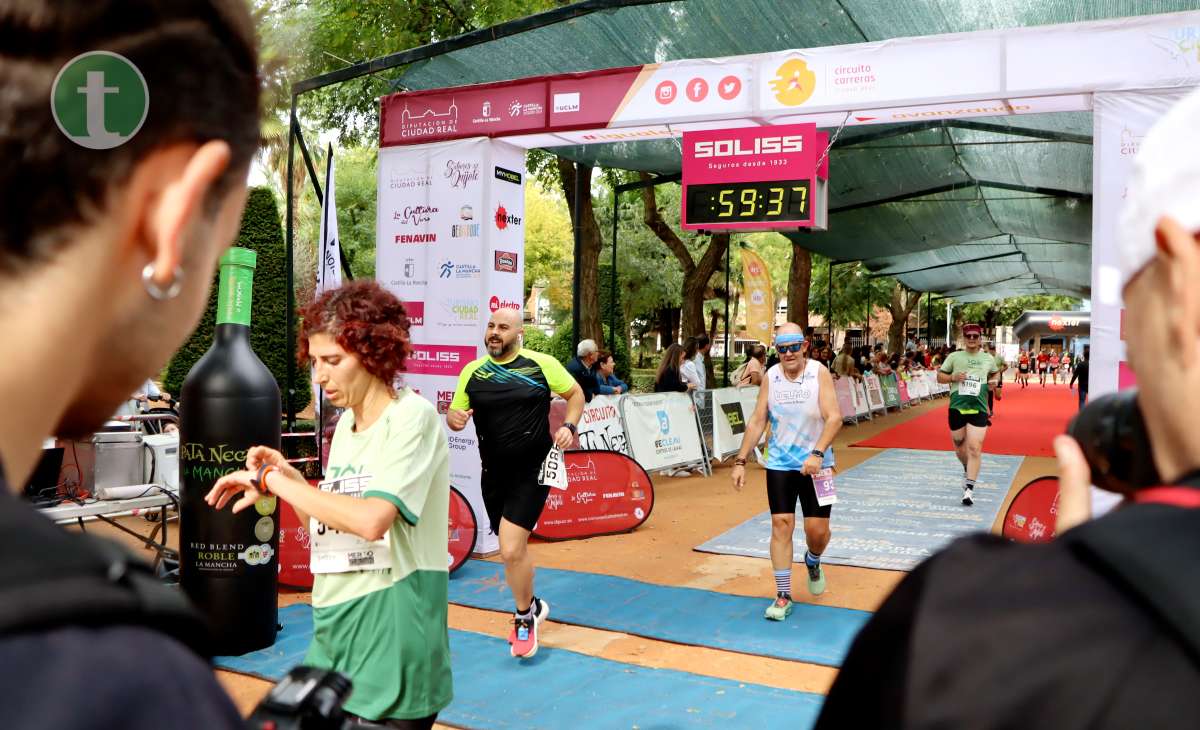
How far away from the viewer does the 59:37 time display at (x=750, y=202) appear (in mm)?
8547

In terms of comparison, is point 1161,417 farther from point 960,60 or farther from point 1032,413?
point 1032,413

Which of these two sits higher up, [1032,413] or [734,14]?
[734,14]

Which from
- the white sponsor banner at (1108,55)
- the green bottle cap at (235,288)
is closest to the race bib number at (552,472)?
the green bottle cap at (235,288)

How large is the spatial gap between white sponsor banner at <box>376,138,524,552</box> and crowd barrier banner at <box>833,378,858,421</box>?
14.3 meters

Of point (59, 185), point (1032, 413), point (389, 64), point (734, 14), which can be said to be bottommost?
point (1032, 413)

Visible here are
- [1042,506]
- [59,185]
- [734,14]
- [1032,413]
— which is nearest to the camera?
[59,185]

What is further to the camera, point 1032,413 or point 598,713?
point 1032,413

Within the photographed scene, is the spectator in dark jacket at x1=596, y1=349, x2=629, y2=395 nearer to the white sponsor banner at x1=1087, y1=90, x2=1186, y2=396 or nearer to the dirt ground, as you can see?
the dirt ground

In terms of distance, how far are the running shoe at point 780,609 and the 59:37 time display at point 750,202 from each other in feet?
11.3

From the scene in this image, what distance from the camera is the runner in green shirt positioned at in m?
11.5

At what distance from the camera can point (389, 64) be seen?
925 centimetres

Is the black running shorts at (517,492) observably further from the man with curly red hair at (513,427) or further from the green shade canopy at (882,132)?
the green shade canopy at (882,132)

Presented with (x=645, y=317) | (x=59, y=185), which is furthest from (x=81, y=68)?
(x=645, y=317)

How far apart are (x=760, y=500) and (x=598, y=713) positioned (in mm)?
7276
